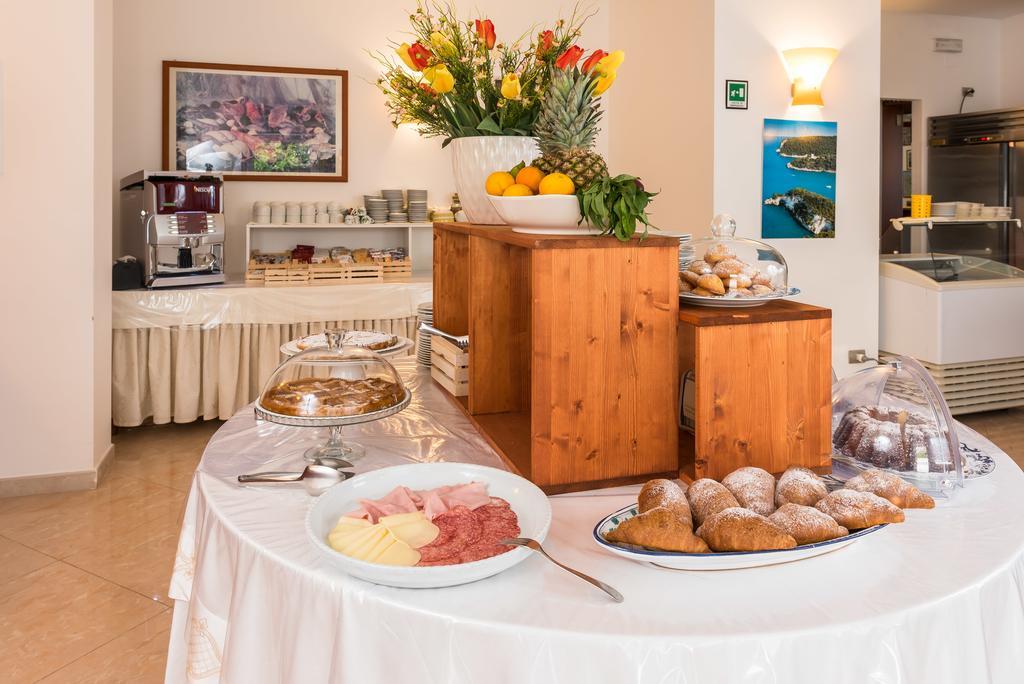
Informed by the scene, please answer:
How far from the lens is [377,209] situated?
5.32 meters

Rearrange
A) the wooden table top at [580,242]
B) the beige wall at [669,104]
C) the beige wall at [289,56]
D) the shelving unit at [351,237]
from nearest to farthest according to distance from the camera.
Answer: the wooden table top at [580,242], the beige wall at [669,104], the beige wall at [289,56], the shelving unit at [351,237]

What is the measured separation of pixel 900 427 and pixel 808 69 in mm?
3776

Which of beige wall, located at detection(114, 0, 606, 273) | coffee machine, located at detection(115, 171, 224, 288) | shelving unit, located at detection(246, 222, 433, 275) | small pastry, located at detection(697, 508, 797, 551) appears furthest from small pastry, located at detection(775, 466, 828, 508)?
beige wall, located at detection(114, 0, 606, 273)

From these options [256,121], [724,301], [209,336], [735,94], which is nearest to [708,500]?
[724,301]

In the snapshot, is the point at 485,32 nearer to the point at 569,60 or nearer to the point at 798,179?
the point at 569,60

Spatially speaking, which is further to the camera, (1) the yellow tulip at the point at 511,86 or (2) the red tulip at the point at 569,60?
(1) the yellow tulip at the point at 511,86

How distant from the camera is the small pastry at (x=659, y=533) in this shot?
3.12ft

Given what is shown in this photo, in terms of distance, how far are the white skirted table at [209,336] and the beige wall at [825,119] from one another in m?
2.25

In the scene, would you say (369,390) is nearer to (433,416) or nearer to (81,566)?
(433,416)

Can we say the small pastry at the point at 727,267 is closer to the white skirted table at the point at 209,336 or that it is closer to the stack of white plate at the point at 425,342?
the stack of white plate at the point at 425,342

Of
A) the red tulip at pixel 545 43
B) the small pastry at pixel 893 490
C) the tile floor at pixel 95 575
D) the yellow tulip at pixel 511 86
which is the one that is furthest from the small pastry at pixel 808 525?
the tile floor at pixel 95 575

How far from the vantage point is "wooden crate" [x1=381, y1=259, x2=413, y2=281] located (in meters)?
5.06

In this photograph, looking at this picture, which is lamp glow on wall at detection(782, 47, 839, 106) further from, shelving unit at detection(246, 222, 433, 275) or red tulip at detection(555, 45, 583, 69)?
red tulip at detection(555, 45, 583, 69)

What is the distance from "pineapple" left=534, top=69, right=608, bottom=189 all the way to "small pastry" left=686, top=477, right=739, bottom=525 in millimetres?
598
